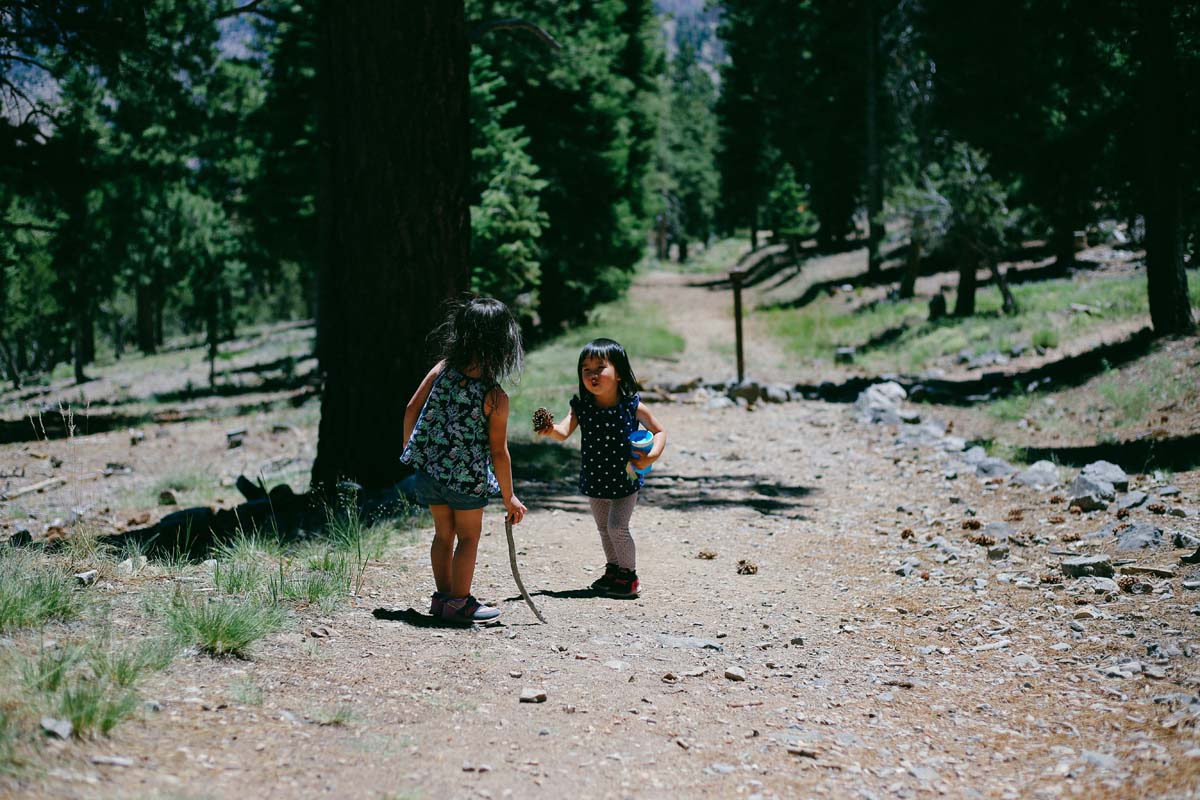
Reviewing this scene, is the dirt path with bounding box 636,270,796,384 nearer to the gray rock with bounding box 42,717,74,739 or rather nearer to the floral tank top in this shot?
the floral tank top

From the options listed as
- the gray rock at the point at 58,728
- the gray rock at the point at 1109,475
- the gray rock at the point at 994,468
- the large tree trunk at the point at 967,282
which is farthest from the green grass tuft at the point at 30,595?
the large tree trunk at the point at 967,282

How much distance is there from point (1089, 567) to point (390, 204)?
5.51 meters

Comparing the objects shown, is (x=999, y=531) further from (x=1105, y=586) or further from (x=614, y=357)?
(x=614, y=357)

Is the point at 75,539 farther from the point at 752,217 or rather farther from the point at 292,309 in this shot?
the point at 292,309

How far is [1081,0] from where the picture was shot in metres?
13.4

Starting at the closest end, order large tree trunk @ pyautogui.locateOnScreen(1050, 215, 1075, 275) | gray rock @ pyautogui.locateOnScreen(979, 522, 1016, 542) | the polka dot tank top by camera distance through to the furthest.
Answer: the polka dot tank top, gray rock @ pyautogui.locateOnScreen(979, 522, 1016, 542), large tree trunk @ pyautogui.locateOnScreen(1050, 215, 1075, 275)

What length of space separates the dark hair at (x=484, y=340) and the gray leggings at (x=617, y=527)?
1152 mm

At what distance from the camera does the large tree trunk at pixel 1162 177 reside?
12.8 meters

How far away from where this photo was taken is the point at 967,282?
21766 mm

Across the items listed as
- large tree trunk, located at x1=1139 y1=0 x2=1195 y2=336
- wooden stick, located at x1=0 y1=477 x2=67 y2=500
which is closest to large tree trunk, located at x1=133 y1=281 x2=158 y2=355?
wooden stick, located at x1=0 y1=477 x2=67 y2=500

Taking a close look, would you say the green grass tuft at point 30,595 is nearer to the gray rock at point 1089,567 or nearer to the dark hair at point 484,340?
the dark hair at point 484,340

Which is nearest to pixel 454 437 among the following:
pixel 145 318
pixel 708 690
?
pixel 708 690

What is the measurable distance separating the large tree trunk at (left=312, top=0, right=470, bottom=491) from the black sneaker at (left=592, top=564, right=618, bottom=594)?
102 inches

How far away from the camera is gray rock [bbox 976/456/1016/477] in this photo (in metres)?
8.82
